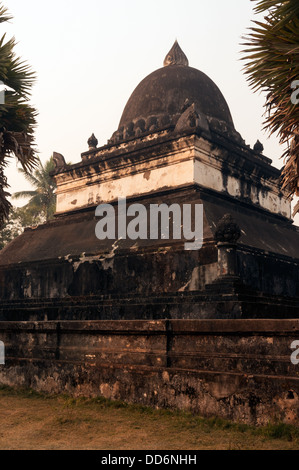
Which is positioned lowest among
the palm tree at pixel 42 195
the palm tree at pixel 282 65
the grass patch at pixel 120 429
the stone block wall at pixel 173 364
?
the grass patch at pixel 120 429

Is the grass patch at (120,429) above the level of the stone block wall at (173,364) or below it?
below

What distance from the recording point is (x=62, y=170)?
16.5 metres

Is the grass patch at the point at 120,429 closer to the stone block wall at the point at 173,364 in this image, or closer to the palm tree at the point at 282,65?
the stone block wall at the point at 173,364

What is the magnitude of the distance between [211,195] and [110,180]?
3473 millimetres

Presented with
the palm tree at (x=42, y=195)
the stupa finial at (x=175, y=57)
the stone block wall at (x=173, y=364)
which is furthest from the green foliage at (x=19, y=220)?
the stone block wall at (x=173, y=364)

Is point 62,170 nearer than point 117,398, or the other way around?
point 117,398

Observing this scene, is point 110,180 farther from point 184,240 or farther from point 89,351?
point 89,351

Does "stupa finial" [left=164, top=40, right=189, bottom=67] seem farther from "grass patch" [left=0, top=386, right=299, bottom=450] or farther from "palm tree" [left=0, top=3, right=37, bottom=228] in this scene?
"grass patch" [left=0, top=386, right=299, bottom=450]

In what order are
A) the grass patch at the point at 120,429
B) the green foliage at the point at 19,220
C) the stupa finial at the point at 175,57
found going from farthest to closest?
1. the green foliage at the point at 19,220
2. the stupa finial at the point at 175,57
3. the grass patch at the point at 120,429

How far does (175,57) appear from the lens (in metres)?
19.4

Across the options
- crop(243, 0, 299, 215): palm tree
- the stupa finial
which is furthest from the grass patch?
the stupa finial

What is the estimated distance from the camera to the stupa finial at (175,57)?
19359 millimetres

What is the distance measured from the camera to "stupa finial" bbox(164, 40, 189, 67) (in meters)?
19.4
